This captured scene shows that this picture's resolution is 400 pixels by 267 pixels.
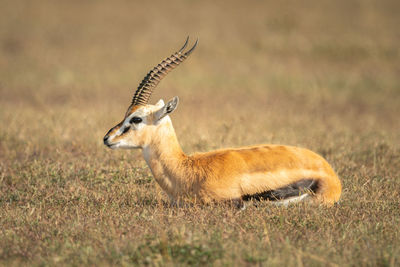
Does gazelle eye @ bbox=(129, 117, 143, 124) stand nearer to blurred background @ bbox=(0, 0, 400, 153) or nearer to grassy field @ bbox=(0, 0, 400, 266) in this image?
grassy field @ bbox=(0, 0, 400, 266)

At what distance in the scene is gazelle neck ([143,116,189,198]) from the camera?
5.70 m

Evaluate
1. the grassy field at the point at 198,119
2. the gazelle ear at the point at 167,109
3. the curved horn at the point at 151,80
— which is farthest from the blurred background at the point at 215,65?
the gazelle ear at the point at 167,109

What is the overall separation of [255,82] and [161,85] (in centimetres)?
352

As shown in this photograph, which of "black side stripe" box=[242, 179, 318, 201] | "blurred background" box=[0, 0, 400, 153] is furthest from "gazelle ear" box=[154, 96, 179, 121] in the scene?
"blurred background" box=[0, 0, 400, 153]

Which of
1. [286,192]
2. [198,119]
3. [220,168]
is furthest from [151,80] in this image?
[198,119]

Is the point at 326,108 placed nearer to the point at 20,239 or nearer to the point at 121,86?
the point at 121,86

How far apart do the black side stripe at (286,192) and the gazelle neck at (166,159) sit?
82cm

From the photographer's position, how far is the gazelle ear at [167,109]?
5.61 m

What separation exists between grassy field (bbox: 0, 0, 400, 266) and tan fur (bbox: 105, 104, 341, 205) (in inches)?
8.9

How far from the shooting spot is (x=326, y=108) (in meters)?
15.0

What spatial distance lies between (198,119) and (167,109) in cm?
638

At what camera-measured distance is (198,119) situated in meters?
12.1

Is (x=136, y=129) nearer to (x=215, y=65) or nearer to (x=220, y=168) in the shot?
(x=220, y=168)

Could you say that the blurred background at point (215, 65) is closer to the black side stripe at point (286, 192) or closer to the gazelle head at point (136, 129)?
the gazelle head at point (136, 129)
